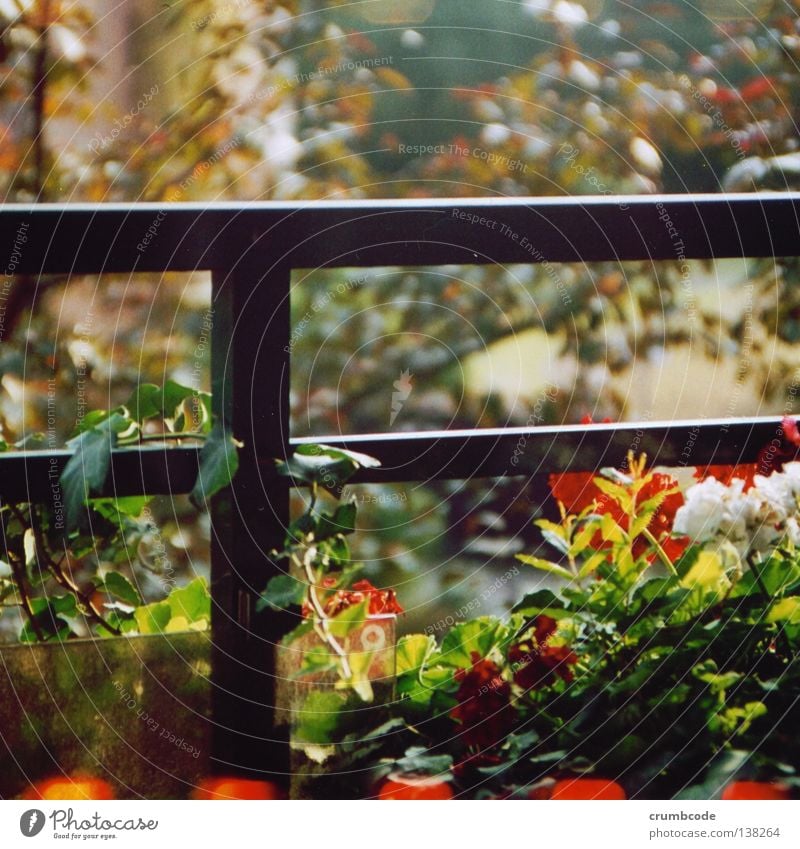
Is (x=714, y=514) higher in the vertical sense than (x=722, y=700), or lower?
higher

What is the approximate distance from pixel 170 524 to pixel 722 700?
0.35m

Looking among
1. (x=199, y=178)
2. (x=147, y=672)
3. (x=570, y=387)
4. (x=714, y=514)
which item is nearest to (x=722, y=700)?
(x=714, y=514)

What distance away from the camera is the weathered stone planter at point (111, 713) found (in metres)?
0.61

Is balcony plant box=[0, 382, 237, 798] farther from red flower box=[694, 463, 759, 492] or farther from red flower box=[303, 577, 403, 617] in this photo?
red flower box=[694, 463, 759, 492]

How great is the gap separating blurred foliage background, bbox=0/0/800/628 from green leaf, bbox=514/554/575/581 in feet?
0.06

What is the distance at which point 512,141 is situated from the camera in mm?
656

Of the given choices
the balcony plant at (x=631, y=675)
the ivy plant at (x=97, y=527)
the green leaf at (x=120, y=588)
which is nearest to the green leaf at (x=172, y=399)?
the ivy plant at (x=97, y=527)

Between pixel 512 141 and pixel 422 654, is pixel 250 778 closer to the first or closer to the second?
pixel 422 654

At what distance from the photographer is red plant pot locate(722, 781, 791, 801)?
61cm

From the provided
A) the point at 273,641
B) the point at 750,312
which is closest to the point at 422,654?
the point at 273,641

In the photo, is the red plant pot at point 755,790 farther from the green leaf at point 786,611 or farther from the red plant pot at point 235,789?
the red plant pot at point 235,789

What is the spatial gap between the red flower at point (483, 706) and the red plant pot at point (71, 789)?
0.72 ft

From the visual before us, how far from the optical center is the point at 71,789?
0.61m

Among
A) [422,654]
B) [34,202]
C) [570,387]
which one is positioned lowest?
[422,654]
